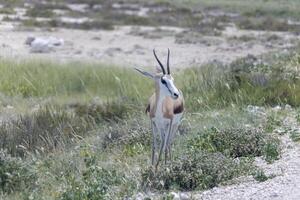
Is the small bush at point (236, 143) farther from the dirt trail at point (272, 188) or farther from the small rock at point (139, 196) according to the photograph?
the small rock at point (139, 196)

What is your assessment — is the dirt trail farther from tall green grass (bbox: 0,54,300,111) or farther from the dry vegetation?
tall green grass (bbox: 0,54,300,111)

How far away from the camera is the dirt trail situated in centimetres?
745

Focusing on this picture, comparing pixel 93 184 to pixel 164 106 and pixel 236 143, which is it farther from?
pixel 236 143

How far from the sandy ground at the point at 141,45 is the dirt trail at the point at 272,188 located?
58.5 ft

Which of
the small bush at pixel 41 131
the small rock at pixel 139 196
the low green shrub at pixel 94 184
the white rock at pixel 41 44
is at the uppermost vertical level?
the low green shrub at pixel 94 184

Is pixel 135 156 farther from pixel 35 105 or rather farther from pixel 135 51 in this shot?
pixel 135 51

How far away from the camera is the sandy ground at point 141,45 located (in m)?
28.5

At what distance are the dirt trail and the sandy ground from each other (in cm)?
1782

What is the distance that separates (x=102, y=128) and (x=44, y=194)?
4471 mm

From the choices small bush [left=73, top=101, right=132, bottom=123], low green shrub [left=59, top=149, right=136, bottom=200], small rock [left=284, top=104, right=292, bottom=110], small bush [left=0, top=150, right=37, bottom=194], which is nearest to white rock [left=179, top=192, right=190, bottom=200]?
low green shrub [left=59, top=149, right=136, bottom=200]

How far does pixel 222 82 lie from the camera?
1462 centimetres

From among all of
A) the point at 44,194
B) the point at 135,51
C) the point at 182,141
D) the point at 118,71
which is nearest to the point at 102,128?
the point at 182,141

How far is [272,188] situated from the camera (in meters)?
7.67

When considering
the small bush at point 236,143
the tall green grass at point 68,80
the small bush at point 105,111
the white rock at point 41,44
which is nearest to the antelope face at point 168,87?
the small bush at point 236,143
